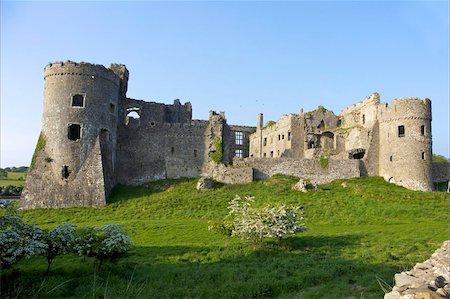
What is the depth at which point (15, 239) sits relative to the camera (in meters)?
17.9

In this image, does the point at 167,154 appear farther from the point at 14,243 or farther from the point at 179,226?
the point at 14,243

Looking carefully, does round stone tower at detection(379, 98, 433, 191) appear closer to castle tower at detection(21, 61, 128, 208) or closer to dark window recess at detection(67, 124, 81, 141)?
Result: castle tower at detection(21, 61, 128, 208)

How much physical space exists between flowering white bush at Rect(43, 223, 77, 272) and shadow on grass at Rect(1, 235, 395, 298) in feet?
3.21

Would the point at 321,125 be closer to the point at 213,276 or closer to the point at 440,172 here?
the point at 440,172

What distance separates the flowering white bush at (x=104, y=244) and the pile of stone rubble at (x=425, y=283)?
1231cm

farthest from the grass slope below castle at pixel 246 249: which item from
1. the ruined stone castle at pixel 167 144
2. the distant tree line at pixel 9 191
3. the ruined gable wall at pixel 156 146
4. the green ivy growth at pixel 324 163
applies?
the distant tree line at pixel 9 191

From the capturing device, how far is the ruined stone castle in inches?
1661

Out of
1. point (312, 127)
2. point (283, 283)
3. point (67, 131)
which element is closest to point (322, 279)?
point (283, 283)

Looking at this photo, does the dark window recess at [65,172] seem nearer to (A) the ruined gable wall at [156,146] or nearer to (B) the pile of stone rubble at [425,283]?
(A) the ruined gable wall at [156,146]

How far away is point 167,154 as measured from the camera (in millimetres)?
50094

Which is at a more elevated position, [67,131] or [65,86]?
[65,86]

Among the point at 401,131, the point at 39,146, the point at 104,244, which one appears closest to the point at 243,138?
the point at 401,131

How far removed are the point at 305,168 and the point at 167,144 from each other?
51.6 ft

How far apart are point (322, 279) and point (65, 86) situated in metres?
33.8
